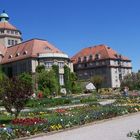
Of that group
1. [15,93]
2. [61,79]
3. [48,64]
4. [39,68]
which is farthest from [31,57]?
[15,93]

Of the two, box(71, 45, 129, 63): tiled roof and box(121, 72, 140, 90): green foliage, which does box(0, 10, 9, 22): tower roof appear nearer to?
box(71, 45, 129, 63): tiled roof

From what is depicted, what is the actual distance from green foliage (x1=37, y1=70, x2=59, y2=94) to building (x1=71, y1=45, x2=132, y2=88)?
120 feet

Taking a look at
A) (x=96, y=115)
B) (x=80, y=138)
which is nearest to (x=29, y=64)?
(x=96, y=115)

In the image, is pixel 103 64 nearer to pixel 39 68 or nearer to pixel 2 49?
pixel 2 49

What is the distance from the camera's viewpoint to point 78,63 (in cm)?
11094

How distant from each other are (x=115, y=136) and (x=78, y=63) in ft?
317

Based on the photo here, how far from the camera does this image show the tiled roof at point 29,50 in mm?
79312

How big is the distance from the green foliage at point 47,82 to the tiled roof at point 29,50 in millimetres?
10236

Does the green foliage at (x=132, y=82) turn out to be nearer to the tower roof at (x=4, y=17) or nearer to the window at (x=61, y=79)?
the window at (x=61, y=79)

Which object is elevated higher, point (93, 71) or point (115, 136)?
point (93, 71)

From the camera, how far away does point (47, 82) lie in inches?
2665

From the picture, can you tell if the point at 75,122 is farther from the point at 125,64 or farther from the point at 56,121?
the point at 125,64

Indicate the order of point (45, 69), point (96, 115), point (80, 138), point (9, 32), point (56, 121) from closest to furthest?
point (80, 138)
point (56, 121)
point (96, 115)
point (45, 69)
point (9, 32)

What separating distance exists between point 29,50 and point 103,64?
97.2 ft
